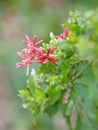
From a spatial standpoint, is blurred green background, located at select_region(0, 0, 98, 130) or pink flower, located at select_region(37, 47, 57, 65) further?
blurred green background, located at select_region(0, 0, 98, 130)

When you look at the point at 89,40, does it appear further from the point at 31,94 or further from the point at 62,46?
the point at 31,94

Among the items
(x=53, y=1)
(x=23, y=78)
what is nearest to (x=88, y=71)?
(x=23, y=78)

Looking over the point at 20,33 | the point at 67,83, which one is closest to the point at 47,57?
the point at 67,83

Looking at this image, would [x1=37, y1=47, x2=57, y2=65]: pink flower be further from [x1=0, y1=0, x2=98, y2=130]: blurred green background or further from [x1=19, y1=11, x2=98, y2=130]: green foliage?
[x1=0, y1=0, x2=98, y2=130]: blurred green background

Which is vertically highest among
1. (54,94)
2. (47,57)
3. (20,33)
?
(20,33)

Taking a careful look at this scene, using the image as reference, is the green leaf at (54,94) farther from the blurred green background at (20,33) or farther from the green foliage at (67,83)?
the blurred green background at (20,33)

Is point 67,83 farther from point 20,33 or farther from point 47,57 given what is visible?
point 20,33

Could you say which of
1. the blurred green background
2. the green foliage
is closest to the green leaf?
the green foliage
